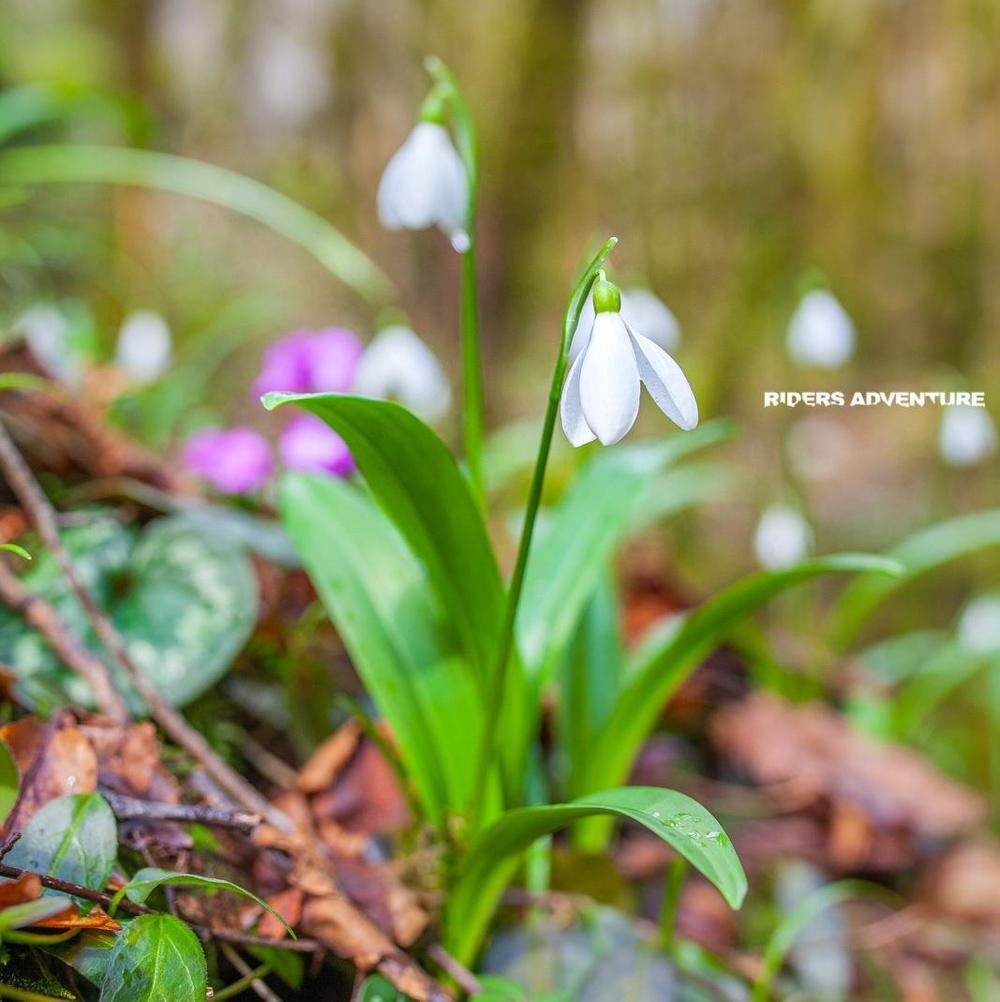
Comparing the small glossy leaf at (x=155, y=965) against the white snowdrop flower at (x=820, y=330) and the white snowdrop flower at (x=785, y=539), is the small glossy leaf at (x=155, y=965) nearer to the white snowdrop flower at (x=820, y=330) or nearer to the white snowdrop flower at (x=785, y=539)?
the white snowdrop flower at (x=785, y=539)

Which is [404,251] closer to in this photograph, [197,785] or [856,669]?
[856,669]

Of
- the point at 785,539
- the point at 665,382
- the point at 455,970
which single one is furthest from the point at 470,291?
the point at 785,539


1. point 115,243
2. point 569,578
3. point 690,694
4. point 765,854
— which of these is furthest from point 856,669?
point 115,243

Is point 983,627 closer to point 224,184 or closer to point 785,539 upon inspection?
point 785,539

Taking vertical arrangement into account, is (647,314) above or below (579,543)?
above

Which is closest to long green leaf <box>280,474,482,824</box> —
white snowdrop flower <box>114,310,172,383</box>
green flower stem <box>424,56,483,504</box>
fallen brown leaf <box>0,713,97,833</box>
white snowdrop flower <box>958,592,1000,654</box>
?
green flower stem <box>424,56,483,504</box>

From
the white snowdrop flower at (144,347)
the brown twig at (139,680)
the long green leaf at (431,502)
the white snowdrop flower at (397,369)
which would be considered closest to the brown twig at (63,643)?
the brown twig at (139,680)
